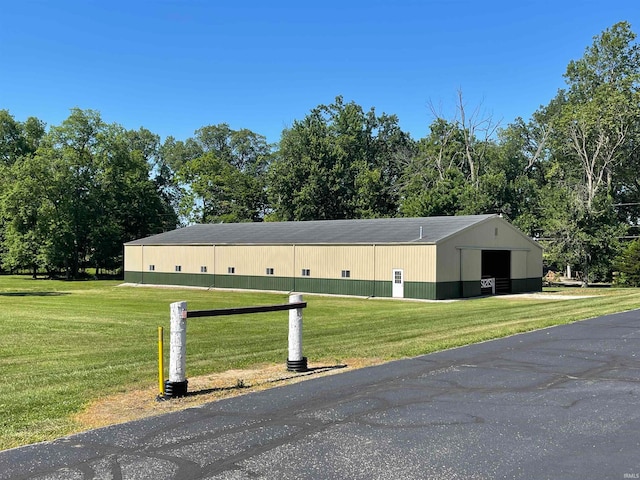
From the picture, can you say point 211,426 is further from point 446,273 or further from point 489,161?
point 489,161

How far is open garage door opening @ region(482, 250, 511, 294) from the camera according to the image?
3822cm

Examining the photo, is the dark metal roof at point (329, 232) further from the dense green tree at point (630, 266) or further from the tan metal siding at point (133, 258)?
the dense green tree at point (630, 266)

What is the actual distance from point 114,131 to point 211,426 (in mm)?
65993

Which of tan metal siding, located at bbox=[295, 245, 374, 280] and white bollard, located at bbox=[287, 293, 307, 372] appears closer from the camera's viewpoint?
white bollard, located at bbox=[287, 293, 307, 372]

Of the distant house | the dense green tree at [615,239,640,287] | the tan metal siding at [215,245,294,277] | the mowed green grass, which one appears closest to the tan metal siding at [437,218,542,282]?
the distant house

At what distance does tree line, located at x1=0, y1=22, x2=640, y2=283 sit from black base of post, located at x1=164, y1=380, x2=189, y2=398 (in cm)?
4513

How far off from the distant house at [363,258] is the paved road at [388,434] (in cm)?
2443

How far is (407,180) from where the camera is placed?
67062 millimetres

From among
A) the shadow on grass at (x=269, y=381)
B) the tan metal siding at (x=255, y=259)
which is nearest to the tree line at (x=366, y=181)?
the tan metal siding at (x=255, y=259)

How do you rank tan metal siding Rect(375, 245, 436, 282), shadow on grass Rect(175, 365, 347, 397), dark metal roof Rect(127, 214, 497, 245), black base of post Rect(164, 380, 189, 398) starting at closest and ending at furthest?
black base of post Rect(164, 380, 189, 398)
shadow on grass Rect(175, 365, 347, 397)
tan metal siding Rect(375, 245, 436, 282)
dark metal roof Rect(127, 214, 497, 245)

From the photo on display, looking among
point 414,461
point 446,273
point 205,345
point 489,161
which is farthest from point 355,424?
point 489,161

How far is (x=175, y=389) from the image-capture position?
25.0ft

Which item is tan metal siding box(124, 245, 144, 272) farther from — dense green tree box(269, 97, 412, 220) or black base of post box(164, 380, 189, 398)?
black base of post box(164, 380, 189, 398)

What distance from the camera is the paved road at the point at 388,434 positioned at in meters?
4.86
